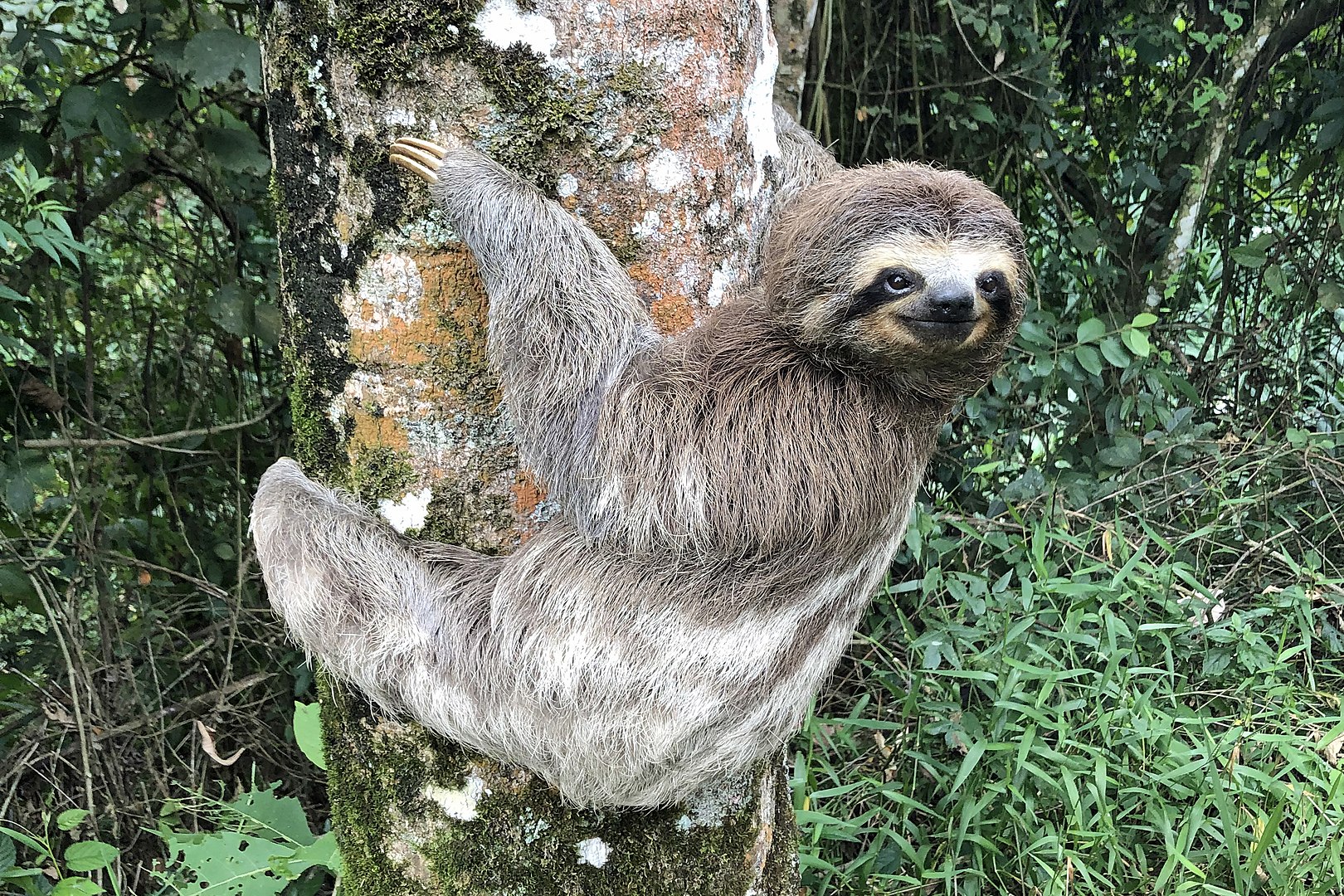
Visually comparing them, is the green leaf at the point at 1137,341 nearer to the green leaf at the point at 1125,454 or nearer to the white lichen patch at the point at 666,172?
the green leaf at the point at 1125,454

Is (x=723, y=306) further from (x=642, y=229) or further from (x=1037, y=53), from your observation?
(x=1037, y=53)

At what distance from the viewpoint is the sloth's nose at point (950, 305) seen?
250 cm

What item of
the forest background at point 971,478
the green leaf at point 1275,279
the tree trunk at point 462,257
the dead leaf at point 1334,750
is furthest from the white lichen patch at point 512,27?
the green leaf at point 1275,279

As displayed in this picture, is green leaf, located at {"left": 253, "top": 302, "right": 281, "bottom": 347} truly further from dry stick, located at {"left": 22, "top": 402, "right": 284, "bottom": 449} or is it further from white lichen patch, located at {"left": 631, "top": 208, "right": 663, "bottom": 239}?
white lichen patch, located at {"left": 631, "top": 208, "right": 663, "bottom": 239}

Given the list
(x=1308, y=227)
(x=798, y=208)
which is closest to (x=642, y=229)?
(x=798, y=208)

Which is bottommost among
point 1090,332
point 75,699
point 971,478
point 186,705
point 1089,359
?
point 186,705

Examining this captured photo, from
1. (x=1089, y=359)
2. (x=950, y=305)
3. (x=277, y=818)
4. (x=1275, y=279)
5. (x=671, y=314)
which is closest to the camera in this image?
(x=950, y=305)

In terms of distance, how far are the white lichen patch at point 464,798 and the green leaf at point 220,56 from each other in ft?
9.24

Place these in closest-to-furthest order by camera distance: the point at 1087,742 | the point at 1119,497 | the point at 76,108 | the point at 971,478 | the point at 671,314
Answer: the point at 671,314 → the point at 1087,742 → the point at 76,108 → the point at 1119,497 → the point at 971,478

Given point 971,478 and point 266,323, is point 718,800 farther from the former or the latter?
point 971,478

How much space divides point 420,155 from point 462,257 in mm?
275

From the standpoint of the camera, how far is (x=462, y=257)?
2533 millimetres

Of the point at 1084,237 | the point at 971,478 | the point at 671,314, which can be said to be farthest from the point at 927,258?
the point at 1084,237

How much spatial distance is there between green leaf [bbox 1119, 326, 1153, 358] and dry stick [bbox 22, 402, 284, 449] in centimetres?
448
